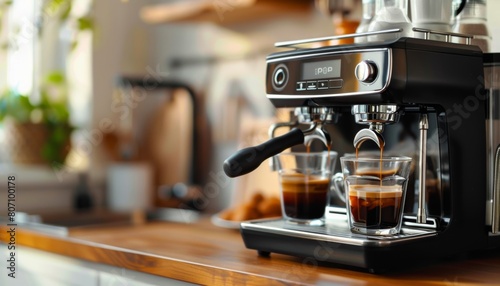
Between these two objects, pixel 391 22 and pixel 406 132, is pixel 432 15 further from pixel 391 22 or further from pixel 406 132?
pixel 406 132

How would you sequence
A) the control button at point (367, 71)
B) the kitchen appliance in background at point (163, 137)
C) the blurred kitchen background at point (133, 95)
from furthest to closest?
1. the kitchen appliance in background at point (163, 137)
2. the blurred kitchen background at point (133, 95)
3. the control button at point (367, 71)

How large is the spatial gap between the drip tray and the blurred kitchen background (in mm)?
825

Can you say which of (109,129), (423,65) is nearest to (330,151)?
(423,65)

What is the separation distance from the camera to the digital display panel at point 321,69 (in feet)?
3.51

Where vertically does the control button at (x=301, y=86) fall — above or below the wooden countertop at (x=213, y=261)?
above

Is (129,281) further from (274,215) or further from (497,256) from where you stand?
(497,256)

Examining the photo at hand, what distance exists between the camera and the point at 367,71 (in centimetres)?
101

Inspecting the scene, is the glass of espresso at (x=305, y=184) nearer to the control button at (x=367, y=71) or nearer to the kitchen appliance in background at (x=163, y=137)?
the control button at (x=367, y=71)

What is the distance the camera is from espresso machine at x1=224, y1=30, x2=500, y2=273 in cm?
102

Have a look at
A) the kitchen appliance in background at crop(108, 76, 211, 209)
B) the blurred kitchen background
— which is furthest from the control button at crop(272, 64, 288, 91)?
A: the kitchen appliance in background at crop(108, 76, 211, 209)

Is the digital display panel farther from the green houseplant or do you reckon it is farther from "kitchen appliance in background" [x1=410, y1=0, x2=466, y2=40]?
the green houseplant

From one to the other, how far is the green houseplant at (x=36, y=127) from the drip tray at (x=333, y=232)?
1.16 meters

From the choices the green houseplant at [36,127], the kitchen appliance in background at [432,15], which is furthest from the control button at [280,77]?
the green houseplant at [36,127]

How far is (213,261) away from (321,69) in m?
0.36
